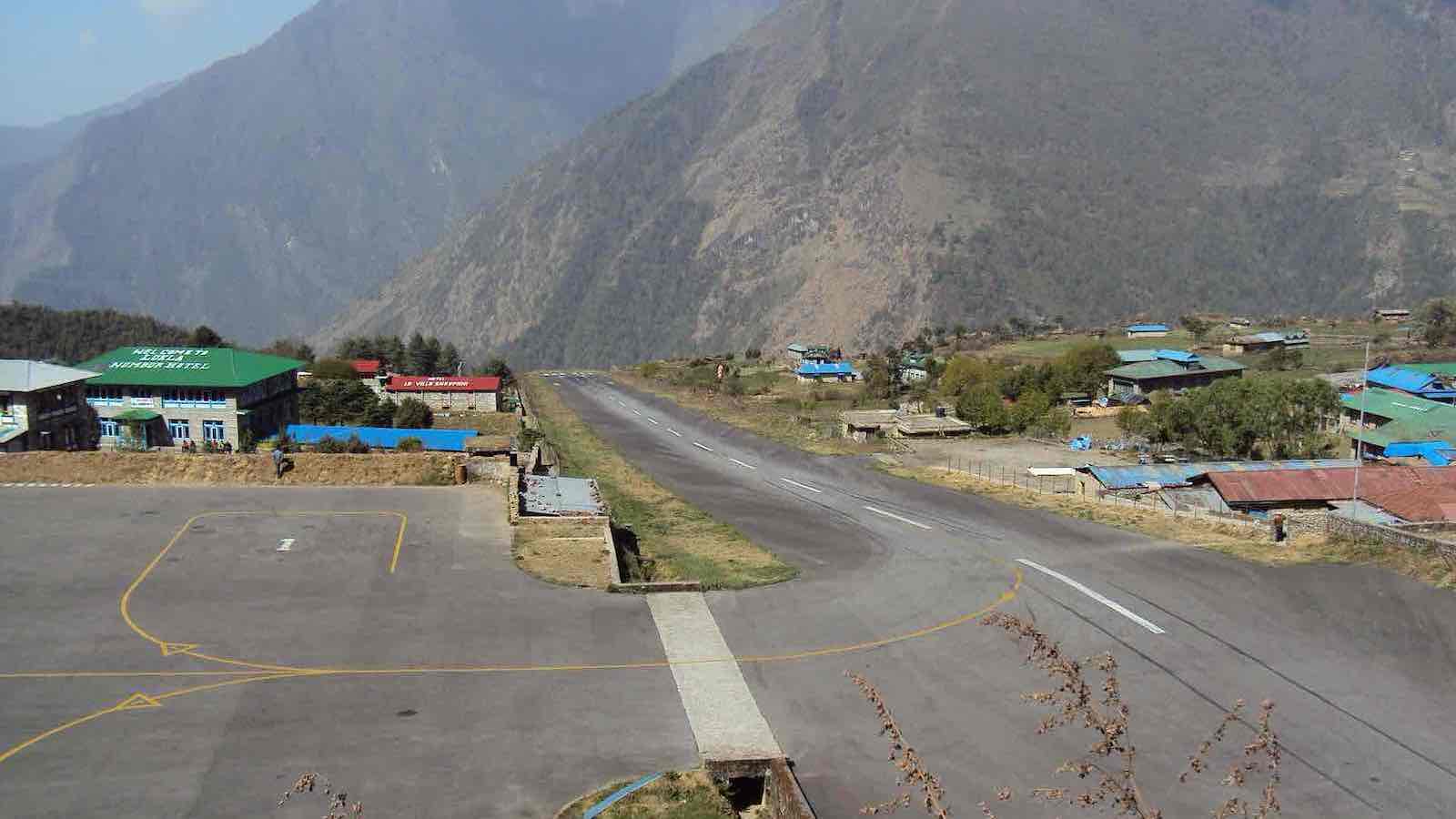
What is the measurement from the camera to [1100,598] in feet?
97.3

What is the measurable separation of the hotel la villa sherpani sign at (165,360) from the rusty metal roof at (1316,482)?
53.7m

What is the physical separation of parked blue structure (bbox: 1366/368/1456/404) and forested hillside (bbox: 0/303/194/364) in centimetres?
11715

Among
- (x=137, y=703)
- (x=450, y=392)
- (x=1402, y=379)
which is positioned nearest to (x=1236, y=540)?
(x=137, y=703)

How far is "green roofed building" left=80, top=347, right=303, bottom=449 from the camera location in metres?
58.4

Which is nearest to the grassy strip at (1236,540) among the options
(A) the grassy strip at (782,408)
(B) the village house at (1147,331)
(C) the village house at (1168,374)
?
(A) the grassy strip at (782,408)

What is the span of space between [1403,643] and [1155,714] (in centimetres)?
852

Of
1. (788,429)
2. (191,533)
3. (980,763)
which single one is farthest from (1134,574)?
(788,429)

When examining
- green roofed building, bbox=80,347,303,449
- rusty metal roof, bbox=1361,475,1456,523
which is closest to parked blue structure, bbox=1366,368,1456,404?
rusty metal roof, bbox=1361,475,1456,523

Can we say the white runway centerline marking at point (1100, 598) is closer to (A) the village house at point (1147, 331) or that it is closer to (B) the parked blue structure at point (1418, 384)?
(B) the parked blue structure at point (1418, 384)

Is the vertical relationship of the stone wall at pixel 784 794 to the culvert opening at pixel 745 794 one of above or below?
above

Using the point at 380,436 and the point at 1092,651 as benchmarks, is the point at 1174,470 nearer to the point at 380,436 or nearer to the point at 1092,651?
the point at 1092,651

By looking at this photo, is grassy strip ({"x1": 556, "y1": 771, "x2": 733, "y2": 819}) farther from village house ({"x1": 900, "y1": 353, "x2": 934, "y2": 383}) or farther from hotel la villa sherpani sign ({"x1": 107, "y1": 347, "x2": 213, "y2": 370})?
village house ({"x1": 900, "y1": 353, "x2": 934, "y2": 383})

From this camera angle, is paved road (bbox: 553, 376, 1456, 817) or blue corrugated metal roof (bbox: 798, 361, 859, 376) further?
blue corrugated metal roof (bbox: 798, 361, 859, 376)

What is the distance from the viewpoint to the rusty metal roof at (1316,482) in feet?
147
